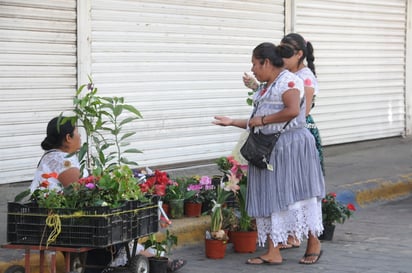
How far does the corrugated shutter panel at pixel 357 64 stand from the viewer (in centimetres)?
1306

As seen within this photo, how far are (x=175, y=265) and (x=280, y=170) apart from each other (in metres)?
1.02

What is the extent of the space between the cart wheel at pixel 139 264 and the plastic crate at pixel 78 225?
29 cm

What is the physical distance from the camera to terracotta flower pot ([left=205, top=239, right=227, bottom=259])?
7062mm

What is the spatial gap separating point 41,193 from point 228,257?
6.52 ft

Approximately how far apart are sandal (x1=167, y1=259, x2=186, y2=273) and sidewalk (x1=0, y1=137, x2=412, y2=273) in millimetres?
490

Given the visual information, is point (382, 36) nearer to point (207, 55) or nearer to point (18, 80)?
point (207, 55)

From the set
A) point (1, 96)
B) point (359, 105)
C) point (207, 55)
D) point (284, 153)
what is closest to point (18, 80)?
point (1, 96)

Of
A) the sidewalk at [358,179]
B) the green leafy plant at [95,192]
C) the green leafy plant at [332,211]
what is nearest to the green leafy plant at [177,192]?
the sidewalk at [358,179]

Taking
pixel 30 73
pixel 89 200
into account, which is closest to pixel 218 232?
pixel 89 200

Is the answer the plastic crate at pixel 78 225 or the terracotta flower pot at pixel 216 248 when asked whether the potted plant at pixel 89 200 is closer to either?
the plastic crate at pixel 78 225

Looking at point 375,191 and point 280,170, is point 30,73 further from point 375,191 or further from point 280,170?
point 375,191

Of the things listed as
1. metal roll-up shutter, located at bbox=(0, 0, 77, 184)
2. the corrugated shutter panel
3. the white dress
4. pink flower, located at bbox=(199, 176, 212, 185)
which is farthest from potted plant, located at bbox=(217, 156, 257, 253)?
the corrugated shutter panel

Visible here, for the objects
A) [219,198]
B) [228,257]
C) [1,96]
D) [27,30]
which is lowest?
[228,257]

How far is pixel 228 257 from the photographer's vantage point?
716cm
